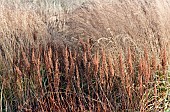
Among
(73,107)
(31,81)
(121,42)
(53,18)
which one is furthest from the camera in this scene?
(53,18)

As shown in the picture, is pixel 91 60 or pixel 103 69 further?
pixel 91 60

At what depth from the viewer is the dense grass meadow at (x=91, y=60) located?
2.66 meters

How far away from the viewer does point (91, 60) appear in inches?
119

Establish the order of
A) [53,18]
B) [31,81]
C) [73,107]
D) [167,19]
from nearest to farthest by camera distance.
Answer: [73,107], [31,81], [167,19], [53,18]

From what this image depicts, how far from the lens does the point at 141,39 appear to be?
3660 mm

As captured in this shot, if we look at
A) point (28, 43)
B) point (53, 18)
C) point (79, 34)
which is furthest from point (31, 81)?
point (53, 18)

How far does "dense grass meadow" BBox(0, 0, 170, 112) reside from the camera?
2.66 meters

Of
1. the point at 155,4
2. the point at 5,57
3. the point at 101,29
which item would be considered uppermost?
the point at 155,4

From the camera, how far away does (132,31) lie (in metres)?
3.78

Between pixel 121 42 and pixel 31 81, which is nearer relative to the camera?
pixel 31 81

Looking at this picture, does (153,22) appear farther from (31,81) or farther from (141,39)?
(31,81)

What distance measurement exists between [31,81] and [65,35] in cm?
137

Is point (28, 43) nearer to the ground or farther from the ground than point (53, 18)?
nearer to the ground

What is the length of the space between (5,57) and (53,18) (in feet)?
6.20
